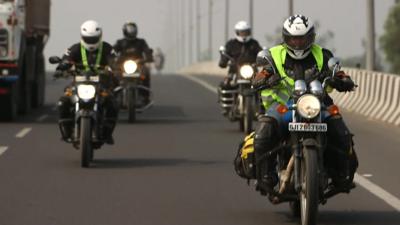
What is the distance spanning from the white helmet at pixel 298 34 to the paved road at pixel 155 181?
1412mm

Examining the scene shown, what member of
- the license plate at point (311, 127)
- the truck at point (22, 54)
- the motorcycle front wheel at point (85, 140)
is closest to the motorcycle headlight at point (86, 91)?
the motorcycle front wheel at point (85, 140)

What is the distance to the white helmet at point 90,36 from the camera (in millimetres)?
17547

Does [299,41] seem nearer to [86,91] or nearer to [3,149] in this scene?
[86,91]

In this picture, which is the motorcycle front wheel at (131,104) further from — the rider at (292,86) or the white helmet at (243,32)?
the rider at (292,86)

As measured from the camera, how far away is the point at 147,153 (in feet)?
60.8

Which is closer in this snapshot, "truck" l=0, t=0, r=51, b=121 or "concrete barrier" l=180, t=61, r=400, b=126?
"truck" l=0, t=0, r=51, b=121

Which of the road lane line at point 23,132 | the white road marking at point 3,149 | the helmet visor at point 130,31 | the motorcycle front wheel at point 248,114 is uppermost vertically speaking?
the helmet visor at point 130,31

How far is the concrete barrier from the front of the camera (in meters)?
25.2

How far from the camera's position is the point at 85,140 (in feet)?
52.0

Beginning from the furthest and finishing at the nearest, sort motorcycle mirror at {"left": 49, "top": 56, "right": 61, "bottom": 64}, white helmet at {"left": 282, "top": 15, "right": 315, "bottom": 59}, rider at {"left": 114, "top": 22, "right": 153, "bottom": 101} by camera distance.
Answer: rider at {"left": 114, "top": 22, "right": 153, "bottom": 101}, motorcycle mirror at {"left": 49, "top": 56, "right": 61, "bottom": 64}, white helmet at {"left": 282, "top": 15, "right": 315, "bottom": 59}

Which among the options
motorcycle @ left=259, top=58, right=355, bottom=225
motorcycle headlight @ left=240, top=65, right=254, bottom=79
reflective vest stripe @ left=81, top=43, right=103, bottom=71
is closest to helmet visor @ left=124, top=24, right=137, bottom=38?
motorcycle headlight @ left=240, top=65, right=254, bottom=79

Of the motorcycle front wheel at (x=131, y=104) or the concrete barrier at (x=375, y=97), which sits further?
the concrete barrier at (x=375, y=97)

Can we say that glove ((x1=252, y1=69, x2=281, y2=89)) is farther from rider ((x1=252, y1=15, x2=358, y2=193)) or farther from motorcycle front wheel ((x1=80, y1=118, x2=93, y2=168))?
motorcycle front wheel ((x1=80, y1=118, x2=93, y2=168))

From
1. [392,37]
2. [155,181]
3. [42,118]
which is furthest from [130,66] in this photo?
[392,37]
